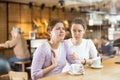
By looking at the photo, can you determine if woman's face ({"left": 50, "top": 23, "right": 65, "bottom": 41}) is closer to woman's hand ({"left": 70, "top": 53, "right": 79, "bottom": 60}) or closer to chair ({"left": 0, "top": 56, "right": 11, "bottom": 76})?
woman's hand ({"left": 70, "top": 53, "right": 79, "bottom": 60})

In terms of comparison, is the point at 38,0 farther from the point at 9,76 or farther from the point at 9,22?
the point at 9,76

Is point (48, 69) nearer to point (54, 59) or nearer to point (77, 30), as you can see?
point (54, 59)

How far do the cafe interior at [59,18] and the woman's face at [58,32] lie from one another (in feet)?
Answer: 1.33

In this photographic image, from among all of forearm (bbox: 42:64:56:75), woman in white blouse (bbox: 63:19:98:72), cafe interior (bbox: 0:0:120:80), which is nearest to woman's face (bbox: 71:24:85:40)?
woman in white blouse (bbox: 63:19:98:72)

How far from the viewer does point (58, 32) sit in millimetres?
1976

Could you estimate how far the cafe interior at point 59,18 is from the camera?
412cm

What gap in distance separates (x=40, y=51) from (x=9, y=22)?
7.36 m

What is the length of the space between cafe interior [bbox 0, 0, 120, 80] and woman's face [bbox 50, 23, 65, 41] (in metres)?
0.41

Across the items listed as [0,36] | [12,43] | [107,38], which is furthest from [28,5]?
[107,38]

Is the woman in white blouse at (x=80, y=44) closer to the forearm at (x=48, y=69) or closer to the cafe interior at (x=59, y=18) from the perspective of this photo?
the cafe interior at (x=59, y=18)

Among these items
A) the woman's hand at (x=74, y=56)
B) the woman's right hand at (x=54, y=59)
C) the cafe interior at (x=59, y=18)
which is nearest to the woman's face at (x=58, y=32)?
the woman's right hand at (x=54, y=59)

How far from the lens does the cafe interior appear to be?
13.5ft

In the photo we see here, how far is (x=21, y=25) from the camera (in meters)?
9.56

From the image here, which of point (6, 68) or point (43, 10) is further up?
point (43, 10)
